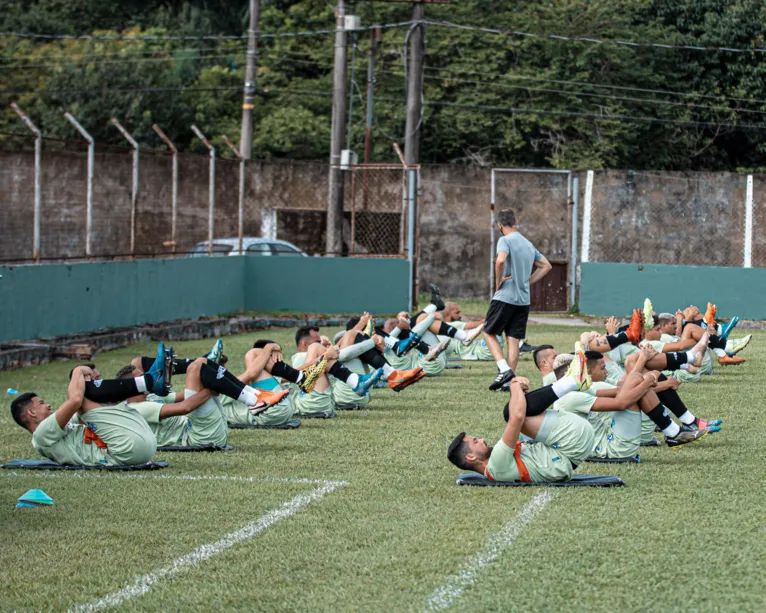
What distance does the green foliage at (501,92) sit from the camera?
38.9 m

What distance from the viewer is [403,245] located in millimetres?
25406

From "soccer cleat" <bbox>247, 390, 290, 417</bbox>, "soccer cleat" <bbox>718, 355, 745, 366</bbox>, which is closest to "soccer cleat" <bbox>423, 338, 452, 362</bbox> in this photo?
"soccer cleat" <bbox>718, 355, 745, 366</bbox>

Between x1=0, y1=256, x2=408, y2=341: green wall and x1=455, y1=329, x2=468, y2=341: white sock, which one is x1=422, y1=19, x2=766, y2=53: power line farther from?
x1=455, y1=329, x2=468, y2=341: white sock

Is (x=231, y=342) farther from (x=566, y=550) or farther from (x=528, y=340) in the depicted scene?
(x=566, y=550)

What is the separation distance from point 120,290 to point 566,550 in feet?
49.0

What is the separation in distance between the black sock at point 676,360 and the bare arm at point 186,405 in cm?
426

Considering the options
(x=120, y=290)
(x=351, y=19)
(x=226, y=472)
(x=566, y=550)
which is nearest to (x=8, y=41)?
(x=351, y=19)

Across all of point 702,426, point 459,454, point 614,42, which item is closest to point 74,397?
point 459,454

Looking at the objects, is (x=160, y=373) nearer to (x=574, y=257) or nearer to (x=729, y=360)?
(x=729, y=360)

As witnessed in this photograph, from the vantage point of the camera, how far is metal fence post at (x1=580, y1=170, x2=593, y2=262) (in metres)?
28.3

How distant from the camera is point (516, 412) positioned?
828 centimetres

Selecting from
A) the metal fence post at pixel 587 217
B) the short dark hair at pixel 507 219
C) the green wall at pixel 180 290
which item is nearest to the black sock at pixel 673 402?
the short dark hair at pixel 507 219

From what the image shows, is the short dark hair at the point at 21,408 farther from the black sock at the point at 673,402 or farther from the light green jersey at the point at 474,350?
the light green jersey at the point at 474,350

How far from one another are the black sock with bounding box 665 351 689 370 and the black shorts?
3048mm
